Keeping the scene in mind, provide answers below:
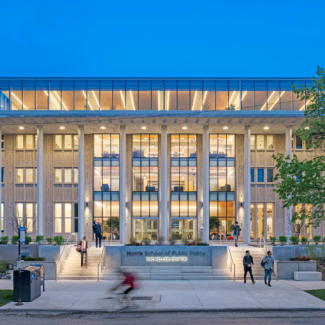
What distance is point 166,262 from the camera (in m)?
22.7

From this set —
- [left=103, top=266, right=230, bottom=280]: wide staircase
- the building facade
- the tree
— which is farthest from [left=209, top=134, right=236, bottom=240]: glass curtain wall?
the tree

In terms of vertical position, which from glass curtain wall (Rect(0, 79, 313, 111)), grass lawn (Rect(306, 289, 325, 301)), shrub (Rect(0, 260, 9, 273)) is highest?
glass curtain wall (Rect(0, 79, 313, 111))

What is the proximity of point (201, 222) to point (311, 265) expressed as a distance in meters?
12.9

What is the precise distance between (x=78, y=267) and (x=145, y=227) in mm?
11659

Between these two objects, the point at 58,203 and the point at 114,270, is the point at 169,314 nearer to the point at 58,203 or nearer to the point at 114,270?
the point at 114,270

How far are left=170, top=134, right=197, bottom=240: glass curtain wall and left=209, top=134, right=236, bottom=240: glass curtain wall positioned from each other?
162 centimetres

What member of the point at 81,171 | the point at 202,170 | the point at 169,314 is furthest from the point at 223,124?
the point at 169,314

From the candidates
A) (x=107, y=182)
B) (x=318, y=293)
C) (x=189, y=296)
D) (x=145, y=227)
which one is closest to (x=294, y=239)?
(x=318, y=293)

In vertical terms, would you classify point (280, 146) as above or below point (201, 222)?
above

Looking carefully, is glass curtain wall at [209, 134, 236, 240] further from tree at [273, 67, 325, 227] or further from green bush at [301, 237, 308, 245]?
tree at [273, 67, 325, 227]

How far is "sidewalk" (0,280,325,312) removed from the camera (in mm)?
14102

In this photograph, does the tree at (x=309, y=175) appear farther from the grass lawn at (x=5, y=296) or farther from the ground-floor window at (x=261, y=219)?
the ground-floor window at (x=261, y=219)

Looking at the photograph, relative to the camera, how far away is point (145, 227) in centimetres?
3341

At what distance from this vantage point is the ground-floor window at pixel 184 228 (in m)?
33.3
